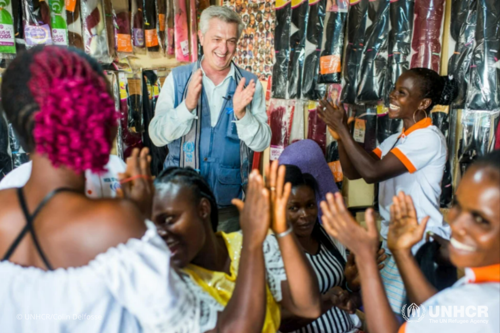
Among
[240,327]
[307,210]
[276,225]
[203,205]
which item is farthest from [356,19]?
[240,327]

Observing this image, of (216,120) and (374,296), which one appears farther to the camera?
(216,120)

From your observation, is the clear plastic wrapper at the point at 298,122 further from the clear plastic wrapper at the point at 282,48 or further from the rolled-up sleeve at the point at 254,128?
the rolled-up sleeve at the point at 254,128

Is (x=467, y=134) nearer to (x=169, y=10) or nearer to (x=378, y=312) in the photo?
(x=378, y=312)

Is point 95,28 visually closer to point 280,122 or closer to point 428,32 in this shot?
point 280,122

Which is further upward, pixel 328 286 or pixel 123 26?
pixel 123 26

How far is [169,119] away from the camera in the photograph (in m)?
1.94

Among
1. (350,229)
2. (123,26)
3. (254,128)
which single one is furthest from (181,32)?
(350,229)

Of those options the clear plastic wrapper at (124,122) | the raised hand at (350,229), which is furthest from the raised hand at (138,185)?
the clear plastic wrapper at (124,122)

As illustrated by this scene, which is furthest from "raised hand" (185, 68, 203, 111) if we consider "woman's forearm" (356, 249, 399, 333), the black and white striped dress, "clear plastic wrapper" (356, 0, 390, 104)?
"clear plastic wrapper" (356, 0, 390, 104)

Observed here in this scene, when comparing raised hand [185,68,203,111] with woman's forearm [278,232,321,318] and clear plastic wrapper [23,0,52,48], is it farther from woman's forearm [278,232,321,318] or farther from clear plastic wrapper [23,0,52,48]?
clear plastic wrapper [23,0,52,48]

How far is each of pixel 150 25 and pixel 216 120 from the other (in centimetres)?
156

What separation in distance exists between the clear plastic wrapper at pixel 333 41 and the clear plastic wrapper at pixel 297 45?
207 millimetres

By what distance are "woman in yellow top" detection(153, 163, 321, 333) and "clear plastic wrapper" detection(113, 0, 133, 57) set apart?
7.02ft

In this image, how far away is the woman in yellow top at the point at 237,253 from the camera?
0.92 meters
